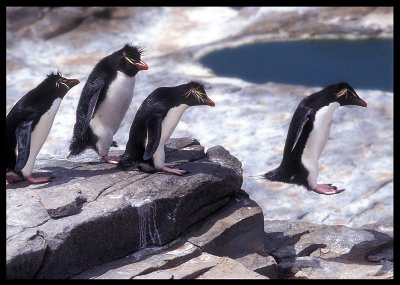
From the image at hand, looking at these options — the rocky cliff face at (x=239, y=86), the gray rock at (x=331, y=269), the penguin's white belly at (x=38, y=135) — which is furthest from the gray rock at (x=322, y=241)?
the penguin's white belly at (x=38, y=135)

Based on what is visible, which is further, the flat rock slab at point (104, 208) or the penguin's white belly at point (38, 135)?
the penguin's white belly at point (38, 135)

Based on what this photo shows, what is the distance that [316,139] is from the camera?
542 centimetres

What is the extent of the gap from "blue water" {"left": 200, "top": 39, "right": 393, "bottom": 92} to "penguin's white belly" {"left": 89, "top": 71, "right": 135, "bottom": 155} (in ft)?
17.6

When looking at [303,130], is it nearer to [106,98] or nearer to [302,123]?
[302,123]

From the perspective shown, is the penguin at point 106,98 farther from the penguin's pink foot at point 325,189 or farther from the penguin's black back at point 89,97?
the penguin's pink foot at point 325,189

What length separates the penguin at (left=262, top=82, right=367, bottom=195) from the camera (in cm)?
535

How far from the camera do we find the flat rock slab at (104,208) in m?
4.32

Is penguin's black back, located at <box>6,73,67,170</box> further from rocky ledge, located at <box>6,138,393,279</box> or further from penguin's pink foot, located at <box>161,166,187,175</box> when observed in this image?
penguin's pink foot, located at <box>161,166,187,175</box>

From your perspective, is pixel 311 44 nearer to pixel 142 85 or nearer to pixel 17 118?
pixel 142 85

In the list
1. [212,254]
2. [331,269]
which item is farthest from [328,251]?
[212,254]

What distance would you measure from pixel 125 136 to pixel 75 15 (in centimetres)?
449
